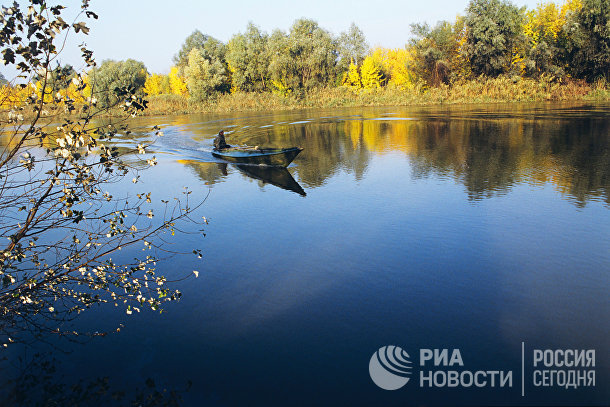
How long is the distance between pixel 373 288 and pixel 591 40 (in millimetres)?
56505

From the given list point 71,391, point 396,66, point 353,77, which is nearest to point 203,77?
point 353,77

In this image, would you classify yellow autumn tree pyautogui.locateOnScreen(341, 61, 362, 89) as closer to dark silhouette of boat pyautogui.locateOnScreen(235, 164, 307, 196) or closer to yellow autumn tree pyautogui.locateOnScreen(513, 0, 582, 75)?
yellow autumn tree pyautogui.locateOnScreen(513, 0, 582, 75)

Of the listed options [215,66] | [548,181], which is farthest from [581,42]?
[215,66]

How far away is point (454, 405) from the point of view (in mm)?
6840

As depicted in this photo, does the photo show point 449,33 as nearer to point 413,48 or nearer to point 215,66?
point 413,48

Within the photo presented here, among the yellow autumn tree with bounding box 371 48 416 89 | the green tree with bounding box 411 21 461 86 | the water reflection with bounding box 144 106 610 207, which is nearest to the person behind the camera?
the water reflection with bounding box 144 106 610 207

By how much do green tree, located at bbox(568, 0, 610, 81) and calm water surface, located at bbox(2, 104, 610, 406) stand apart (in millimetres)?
38316

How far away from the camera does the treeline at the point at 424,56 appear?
174 feet

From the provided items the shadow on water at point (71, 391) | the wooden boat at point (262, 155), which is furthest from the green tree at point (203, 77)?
the shadow on water at point (71, 391)

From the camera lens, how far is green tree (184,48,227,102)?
7262 centimetres

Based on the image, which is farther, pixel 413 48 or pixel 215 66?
pixel 215 66

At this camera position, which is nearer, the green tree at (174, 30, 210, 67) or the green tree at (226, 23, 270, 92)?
the green tree at (226, 23, 270, 92)

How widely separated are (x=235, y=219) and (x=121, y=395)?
28.8 feet

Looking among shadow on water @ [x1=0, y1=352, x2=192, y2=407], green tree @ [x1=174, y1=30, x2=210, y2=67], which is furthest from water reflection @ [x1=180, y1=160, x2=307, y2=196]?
green tree @ [x1=174, y1=30, x2=210, y2=67]
